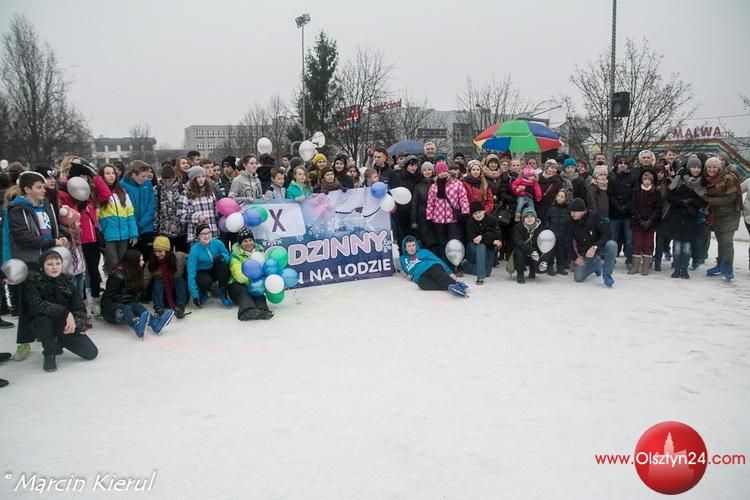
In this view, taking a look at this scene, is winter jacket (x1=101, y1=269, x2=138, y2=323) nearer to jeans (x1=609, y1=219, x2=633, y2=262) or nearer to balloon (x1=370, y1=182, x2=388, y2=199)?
balloon (x1=370, y1=182, x2=388, y2=199)

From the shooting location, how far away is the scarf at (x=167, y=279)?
542 centimetres

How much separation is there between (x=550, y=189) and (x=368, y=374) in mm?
4866

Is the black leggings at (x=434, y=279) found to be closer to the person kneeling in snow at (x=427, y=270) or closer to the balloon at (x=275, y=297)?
the person kneeling in snow at (x=427, y=270)

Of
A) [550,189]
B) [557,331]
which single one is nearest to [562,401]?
[557,331]

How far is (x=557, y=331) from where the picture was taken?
4.89m

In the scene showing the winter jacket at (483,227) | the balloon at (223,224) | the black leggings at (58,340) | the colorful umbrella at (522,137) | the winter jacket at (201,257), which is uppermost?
the colorful umbrella at (522,137)

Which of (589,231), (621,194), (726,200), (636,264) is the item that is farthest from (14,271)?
(726,200)

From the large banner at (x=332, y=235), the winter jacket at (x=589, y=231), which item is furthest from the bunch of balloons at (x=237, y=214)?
the winter jacket at (x=589, y=231)

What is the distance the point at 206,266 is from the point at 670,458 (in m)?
4.80

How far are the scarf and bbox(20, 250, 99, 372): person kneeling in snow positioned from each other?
118cm

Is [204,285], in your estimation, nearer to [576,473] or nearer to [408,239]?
[408,239]

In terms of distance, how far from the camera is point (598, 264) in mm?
7012

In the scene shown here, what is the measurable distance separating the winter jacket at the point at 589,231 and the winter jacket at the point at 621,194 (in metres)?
0.75

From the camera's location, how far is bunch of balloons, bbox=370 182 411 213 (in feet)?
23.3
